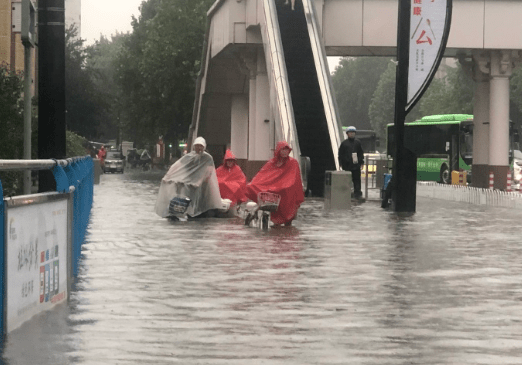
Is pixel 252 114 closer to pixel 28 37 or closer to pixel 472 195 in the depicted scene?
pixel 472 195

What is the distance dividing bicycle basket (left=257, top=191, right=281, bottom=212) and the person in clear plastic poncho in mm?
2565

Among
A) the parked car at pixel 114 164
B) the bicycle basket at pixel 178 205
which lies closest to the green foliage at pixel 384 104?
the parked car at pixel 114 164

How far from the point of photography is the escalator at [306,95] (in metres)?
35.2

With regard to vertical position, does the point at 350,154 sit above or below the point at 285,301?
above

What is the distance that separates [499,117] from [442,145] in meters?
13.7

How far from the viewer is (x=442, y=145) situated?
59156 mm

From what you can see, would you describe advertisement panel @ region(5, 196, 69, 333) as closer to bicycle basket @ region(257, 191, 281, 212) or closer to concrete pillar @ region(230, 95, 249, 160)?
bicycle basket @ region(257, 191, 281, 212)

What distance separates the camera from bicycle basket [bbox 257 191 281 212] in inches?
821

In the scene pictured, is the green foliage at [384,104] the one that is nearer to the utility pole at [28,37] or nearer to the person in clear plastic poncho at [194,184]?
the person in clear plastic poncho at [194,184]

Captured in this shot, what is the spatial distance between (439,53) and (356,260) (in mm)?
12598

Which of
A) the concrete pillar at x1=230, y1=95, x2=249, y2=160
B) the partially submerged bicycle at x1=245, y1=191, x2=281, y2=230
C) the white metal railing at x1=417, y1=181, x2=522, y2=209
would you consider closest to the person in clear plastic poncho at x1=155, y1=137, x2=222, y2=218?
the partially submerged bicycle at x1=245, y1=191, x2=281, y2=230

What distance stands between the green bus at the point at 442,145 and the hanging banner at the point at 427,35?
2905cm

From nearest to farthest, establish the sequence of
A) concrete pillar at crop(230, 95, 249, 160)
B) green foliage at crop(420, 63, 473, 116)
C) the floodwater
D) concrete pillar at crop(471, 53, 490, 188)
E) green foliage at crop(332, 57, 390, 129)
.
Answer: the floodwater, concrete pillar at crop(471, 53, 490, 188), concrete pillar at crop(230, 95, 249, 160), green foliage at crop(420, 63, 473, 116), green foliage at crop(332, 57, 390, 129)

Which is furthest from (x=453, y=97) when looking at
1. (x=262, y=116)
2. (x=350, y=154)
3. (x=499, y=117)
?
(x=350, y=154)
